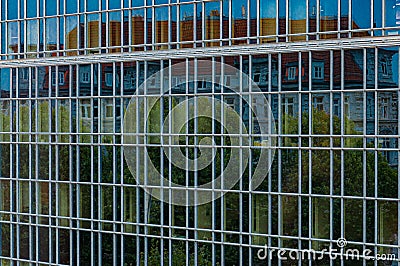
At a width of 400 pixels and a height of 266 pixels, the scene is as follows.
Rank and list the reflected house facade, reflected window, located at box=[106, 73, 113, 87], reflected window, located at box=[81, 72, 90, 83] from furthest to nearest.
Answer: reflected window, located at box=[81, 72, 90, 83] < reflected window, located at box=[106, 73, 113, 87] < the reflected house facade

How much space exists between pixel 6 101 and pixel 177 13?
20.2 feet

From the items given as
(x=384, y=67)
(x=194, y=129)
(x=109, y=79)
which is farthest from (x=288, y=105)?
(x=109, y=79)

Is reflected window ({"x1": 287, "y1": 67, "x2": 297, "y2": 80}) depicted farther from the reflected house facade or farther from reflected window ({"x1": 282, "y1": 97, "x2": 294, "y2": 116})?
reflected window ({"x1": 282, "y1": 97, "x2": 294, "y2": 116})

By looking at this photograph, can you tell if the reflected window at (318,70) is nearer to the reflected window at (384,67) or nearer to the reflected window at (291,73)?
the reflected window at (291,73)

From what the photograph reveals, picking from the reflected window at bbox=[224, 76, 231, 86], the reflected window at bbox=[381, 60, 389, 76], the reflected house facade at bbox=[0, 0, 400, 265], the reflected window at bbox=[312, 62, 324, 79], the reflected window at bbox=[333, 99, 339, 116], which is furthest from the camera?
the reflected window at bbox=[224, 76, 231, 86]

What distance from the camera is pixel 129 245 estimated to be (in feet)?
61.3

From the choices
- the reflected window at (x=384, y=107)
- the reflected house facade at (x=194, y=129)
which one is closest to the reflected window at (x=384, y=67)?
the reflected house facade at (x=194, y=129)

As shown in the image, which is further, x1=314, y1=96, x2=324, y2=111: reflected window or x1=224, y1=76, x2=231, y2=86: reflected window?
x1=224, y1=76, x2=231, y2=86: reflected window

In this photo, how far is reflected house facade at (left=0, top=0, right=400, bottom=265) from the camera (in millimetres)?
15641

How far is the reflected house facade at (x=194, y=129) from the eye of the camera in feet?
51.3

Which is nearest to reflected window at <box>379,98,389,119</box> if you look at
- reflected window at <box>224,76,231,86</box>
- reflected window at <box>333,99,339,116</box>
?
reflected window at <box>333,99,339,116</box>

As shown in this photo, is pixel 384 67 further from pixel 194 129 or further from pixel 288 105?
pixel 194 129

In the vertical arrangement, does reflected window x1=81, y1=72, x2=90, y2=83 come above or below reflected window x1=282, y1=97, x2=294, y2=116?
above

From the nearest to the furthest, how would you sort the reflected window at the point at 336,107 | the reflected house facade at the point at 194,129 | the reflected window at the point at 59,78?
the reflected house facade at the point at 194,129, the reflected window at the point at 336,107, the reflected window at the point at 59,78
